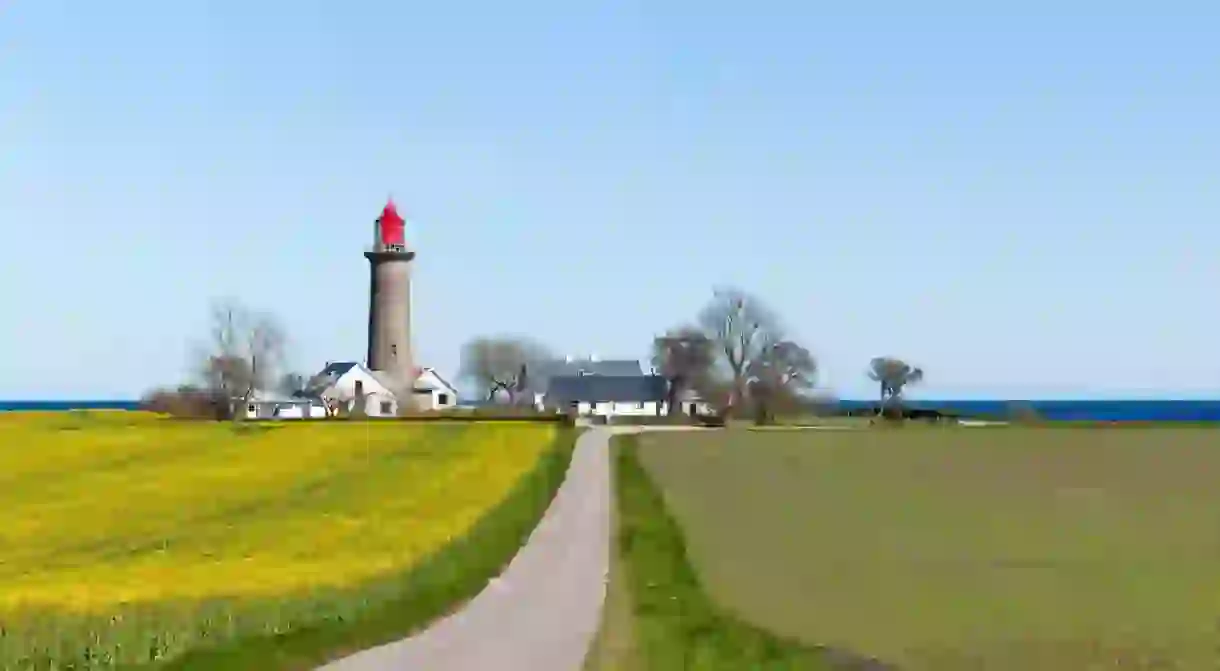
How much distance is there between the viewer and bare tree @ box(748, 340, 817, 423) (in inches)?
5669

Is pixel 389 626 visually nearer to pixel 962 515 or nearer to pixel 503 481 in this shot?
pixel 962 515

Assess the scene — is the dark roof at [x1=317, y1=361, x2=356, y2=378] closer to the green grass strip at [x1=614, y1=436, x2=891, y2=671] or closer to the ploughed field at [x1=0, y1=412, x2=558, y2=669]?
the ploughed field at [x1=0, y1=412, x2=558, y2=669]

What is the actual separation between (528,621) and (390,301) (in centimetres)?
10534

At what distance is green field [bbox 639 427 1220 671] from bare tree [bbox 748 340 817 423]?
70645 millimetres

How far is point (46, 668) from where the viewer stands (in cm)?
1784

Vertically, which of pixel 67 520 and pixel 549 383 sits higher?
pixel 549 383

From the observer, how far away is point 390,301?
125 meters

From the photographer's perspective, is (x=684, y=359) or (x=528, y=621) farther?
(x=684, y=359)

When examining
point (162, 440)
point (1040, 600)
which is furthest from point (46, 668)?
point (162, 440)

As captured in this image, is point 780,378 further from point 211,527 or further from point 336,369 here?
point 211,527

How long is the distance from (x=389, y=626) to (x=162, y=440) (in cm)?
6972

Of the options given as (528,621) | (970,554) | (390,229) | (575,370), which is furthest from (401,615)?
(575,370)

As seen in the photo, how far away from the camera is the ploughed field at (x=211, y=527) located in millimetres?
21375

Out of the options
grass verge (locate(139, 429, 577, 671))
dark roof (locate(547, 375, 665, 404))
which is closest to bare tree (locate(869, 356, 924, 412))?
dark roof (locate(547, 375, 665, 404))
